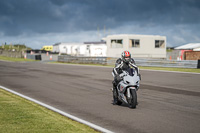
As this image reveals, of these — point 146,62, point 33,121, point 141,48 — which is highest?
point 141,48

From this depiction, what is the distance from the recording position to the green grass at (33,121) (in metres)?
5.84

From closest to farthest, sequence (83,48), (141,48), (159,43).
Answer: (141,48) < (159,43) < (83,48)

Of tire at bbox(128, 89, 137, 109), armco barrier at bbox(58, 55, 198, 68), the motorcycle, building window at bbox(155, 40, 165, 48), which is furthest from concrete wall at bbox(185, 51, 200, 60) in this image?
tire at bbox(128, 89, 137, 109)

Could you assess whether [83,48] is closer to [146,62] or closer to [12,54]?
[12,54]

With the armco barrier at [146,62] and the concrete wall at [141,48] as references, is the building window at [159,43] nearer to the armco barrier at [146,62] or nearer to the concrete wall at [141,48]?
the concrete wall at [141,48]

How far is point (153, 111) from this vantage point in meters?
7.88

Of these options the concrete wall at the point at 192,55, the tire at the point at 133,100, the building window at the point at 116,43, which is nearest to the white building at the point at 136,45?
the building window at the point at 116,43

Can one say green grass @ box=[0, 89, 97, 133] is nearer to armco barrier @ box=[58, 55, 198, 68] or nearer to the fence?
armco barrier @ box=[58, 55, 198, 68]

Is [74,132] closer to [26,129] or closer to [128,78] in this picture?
[26,129]

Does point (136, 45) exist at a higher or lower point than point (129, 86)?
higher


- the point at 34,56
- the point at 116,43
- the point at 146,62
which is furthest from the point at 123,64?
the point at 34,56

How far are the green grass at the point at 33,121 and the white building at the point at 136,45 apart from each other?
34.6 metres

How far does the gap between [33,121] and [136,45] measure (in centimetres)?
3713

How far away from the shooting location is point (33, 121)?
6.56m
